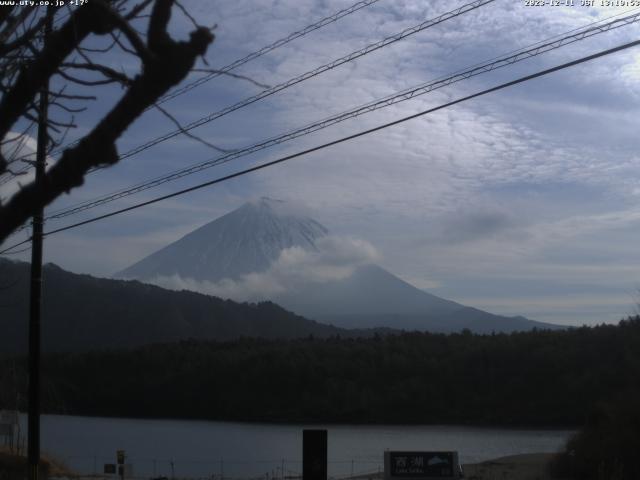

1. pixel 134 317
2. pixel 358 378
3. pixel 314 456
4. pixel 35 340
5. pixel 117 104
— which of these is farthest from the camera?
pixel 134 317

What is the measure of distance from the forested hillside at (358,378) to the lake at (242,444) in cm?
469

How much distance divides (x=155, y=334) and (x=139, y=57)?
11678cm

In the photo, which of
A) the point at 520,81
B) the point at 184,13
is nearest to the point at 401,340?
the point at 520,81

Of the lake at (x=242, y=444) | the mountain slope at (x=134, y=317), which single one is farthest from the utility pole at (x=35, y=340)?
the mountain slope at (x=134, y=317)

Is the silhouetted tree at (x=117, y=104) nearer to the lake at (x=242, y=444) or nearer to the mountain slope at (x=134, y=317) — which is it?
the lake at (x=242, y=444)

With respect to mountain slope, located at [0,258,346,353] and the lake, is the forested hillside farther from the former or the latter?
mountain slope, located at [0,258,346,353]

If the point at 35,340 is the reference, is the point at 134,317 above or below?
above

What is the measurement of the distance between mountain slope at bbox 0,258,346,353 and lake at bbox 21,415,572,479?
38.0 metres

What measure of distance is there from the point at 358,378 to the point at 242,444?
2907cm

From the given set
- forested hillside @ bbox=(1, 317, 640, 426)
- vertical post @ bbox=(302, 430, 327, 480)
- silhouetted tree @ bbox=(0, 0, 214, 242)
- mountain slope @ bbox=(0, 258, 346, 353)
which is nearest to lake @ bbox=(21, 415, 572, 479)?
forested hillside @ bbox=(1, 317, 640, 426)

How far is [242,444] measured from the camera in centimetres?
5178

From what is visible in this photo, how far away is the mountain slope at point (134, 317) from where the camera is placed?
360ft

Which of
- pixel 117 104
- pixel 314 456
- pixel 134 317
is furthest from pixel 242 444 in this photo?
pixel 134 317

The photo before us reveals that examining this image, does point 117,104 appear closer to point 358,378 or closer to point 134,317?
point 358,378
